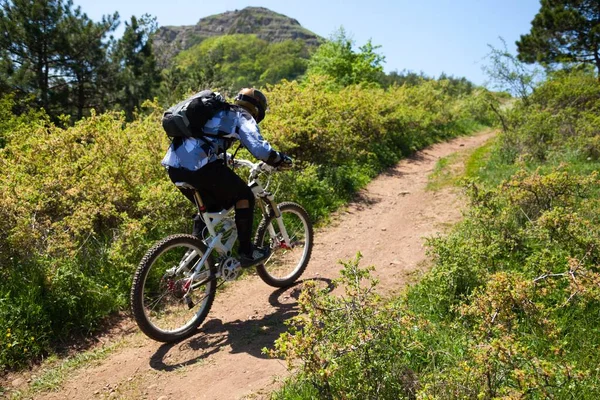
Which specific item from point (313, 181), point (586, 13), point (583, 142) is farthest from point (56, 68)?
point (586, 13)

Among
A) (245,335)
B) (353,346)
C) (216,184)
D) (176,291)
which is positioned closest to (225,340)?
(245,335)

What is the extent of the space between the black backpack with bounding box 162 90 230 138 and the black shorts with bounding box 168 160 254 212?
33cm

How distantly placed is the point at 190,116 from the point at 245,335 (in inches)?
84.0

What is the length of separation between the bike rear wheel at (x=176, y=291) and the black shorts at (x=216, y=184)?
423 mm

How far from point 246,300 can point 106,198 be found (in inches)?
87.9

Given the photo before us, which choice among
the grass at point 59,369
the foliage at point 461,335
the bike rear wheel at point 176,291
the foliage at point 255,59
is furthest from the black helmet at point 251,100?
the foliage at point 255,59

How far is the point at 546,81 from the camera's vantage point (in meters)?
11.8

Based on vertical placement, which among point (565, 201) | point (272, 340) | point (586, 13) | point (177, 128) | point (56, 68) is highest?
point (586, 13)

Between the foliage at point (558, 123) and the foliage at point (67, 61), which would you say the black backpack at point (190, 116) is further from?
the foliage at point (67, 61)

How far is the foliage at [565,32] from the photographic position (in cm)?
2373

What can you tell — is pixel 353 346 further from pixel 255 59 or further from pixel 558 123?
pixel 255 59

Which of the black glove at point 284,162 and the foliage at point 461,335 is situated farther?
the black glove at point 284,162

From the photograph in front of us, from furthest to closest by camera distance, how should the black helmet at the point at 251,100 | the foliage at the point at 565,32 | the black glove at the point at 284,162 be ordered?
the foliage at the point at 565,32 < the black helmet at the point at 251,100 < the black glove at the point at 284,162

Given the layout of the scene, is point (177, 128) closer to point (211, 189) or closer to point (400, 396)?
point (211, 189)
